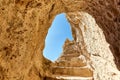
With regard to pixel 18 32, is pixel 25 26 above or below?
above

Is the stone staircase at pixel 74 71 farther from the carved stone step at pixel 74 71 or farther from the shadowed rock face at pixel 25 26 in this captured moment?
the shadowed rock face at pixel 25 26

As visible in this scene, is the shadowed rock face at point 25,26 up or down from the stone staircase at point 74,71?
up

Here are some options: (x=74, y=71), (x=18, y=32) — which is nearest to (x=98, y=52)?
(x=74, y=71)

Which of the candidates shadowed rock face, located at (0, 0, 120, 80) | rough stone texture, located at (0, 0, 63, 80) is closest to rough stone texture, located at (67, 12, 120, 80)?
shadowed rock face, located at (0, 0, 120, 80)

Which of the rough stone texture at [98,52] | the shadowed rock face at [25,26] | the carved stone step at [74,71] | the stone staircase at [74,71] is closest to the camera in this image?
the shadowed rock face at [25,26]

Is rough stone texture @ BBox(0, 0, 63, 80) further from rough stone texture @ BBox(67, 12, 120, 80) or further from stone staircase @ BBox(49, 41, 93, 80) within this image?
stone staircase @ BBox(49, 41, 93, 80)

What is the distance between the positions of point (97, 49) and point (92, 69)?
0.84 m

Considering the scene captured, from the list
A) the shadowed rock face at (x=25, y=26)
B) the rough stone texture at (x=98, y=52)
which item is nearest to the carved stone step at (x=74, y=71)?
the rough stone texture at (x=98, y=52)

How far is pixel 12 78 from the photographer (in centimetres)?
390

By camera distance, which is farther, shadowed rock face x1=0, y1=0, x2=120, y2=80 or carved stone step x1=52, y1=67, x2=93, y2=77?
carved stone step x1=52, y1=67, x2=93, y2=77

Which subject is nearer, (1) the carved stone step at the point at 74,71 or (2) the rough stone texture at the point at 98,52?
(2) the rough stone texture at the point at 98,52

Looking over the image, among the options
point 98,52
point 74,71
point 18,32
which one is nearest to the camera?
point 18,32

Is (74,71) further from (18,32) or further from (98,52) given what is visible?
(18,32)

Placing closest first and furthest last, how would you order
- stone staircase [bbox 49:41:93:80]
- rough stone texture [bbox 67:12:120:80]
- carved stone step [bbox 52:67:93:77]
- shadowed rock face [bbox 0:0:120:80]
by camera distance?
shadowed rock face [bbox 0:0:120:80]
rough stone texture [bbox 67:12:120:80]
stone staircase [bbox 49:41:93:80]
carved stone step [bbox 52:67:93:77]
